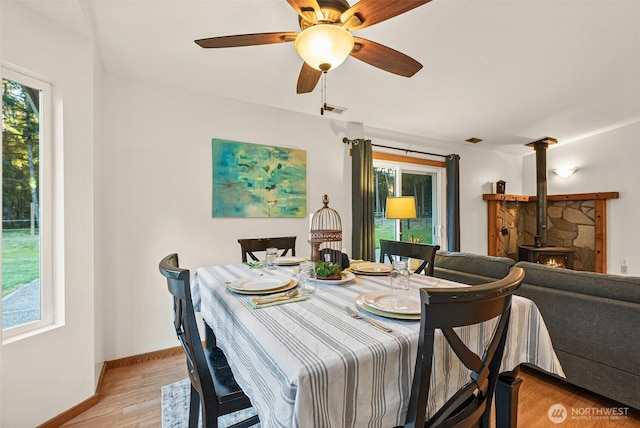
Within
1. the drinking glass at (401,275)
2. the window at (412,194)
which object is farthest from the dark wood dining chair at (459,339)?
the window at (412,194)

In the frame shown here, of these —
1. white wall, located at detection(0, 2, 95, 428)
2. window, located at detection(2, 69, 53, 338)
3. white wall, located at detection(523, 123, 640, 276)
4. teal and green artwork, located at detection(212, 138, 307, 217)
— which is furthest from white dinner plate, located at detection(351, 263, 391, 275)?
white wall, located at detection(523, 123, 640, 276)

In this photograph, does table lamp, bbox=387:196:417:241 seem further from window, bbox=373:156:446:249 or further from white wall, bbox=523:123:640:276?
white wall, bbox=523:123:640:276

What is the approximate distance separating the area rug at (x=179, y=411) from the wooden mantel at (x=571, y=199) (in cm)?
465

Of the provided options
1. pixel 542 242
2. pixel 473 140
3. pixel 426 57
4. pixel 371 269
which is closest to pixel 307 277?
pixel 371 269

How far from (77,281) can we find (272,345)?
167 cm

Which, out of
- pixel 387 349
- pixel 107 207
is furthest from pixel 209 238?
pixel 387 349

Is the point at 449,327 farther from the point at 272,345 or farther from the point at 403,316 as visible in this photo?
the point at 272,345

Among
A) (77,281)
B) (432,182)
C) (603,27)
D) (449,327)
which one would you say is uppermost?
(603,27)

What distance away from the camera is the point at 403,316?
958 mm

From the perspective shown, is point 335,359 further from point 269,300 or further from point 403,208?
point 403,208

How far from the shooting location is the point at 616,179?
4410 mm

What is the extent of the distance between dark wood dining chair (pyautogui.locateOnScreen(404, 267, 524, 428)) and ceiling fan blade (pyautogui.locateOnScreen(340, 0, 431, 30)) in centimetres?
113

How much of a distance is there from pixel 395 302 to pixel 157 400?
179 centimetres

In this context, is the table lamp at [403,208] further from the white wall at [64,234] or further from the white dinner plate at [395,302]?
the white wall at [64,234]
